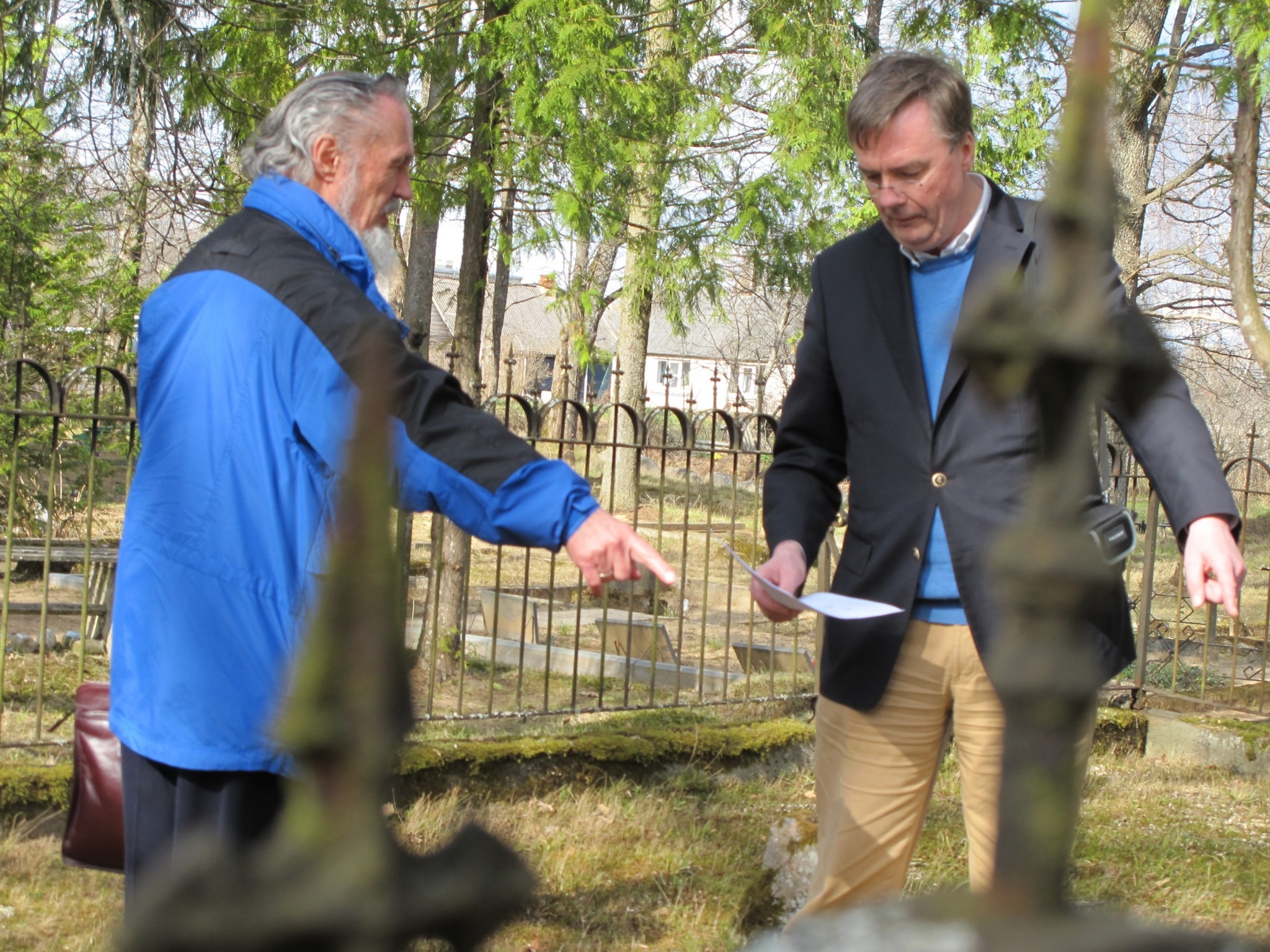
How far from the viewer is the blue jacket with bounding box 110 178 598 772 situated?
200cm

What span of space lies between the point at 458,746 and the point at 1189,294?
55.7 feet

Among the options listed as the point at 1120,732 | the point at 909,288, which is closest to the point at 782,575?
the point at 909,288

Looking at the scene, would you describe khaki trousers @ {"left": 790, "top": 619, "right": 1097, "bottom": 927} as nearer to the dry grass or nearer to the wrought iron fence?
the wrought iron fence

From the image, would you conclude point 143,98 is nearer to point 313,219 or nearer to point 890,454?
point 313,219

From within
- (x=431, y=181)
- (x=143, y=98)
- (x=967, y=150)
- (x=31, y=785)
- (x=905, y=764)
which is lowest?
(x=31, y=785)

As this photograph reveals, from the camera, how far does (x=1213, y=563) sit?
1.99 meters

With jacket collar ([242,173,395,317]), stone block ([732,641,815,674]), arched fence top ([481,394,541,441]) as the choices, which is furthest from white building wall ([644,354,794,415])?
jacket collar ([242,173,395,317])

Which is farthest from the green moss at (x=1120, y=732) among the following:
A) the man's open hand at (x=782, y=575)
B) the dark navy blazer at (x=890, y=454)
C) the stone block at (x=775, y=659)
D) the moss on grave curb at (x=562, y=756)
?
the man's open hand at (x=782, y=575)

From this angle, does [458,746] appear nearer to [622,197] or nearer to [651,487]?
[622,197]

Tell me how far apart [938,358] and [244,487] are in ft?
4.60

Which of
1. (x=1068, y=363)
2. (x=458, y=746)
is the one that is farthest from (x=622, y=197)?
(x=1068, y=363)

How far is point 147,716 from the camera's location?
2125mm

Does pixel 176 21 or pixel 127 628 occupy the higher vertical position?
pixel 176 21

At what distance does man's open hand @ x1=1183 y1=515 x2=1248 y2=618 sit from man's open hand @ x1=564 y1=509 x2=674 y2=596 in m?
0.86
